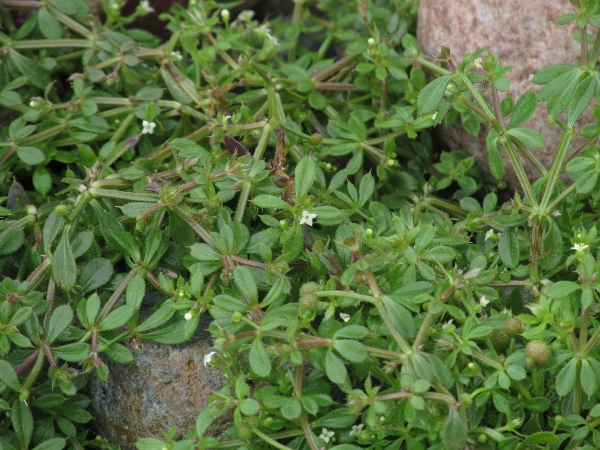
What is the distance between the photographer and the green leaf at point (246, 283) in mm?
2037

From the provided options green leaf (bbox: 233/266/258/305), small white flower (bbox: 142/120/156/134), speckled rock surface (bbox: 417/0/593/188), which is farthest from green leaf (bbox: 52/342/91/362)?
speckled rock surface (bbox: 417/0/593/188)

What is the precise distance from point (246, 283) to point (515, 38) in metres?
1.50

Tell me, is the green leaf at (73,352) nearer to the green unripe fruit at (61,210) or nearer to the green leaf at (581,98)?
the green unripe fruit at (61,210)

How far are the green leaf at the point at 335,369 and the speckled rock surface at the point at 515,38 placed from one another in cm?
131

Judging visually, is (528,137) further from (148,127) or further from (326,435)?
(148,127)

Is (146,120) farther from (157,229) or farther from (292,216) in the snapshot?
(292,216)

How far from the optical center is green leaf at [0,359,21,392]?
6.89ft

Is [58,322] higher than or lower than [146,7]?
lower

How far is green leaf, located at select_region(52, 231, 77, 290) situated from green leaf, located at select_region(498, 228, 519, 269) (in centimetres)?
133

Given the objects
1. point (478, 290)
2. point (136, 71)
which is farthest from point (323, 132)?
point (478, 290)

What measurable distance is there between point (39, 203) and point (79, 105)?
410 millimetres

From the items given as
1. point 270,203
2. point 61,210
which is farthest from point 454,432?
point 61,210

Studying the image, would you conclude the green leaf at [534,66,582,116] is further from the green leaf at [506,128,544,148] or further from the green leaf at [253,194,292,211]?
the green leaf at [253,194,292,211]

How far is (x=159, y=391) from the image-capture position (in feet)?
7.48
